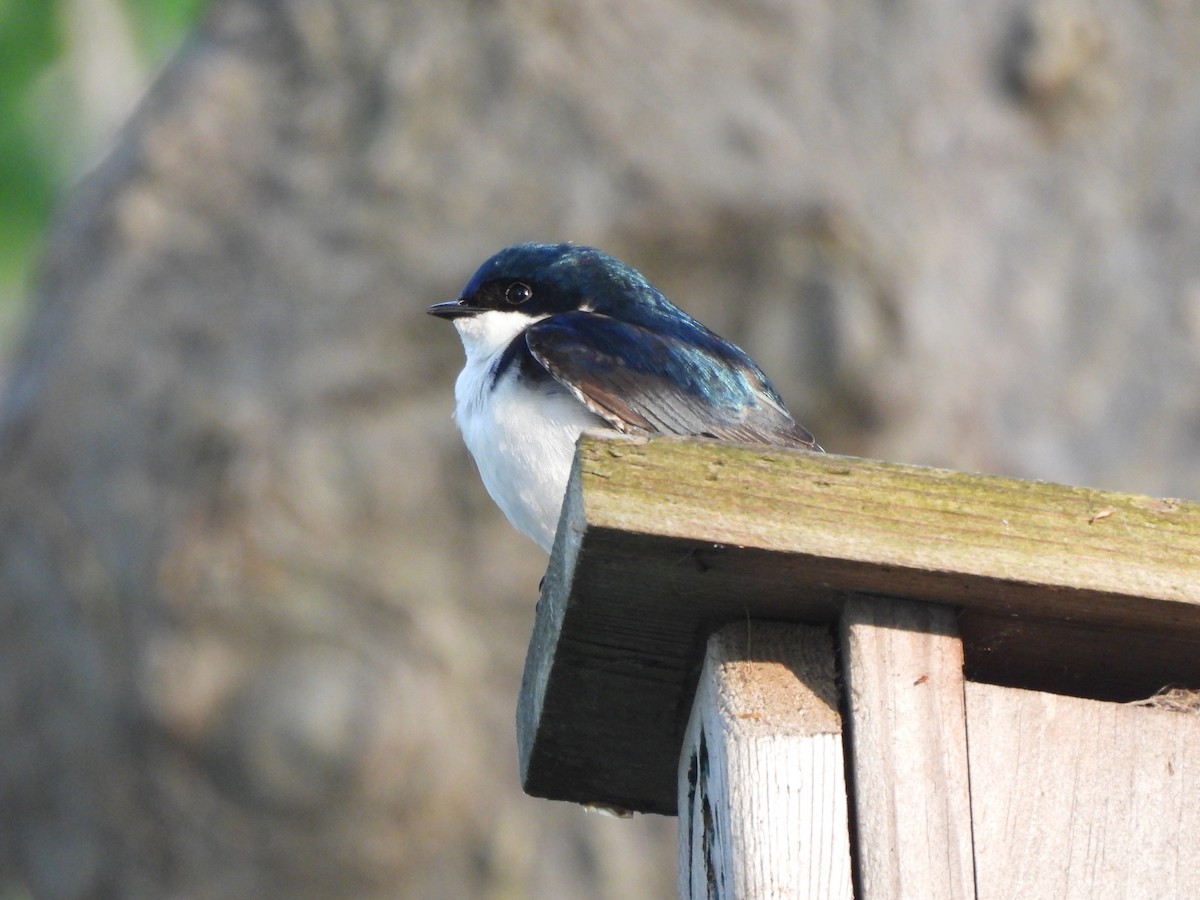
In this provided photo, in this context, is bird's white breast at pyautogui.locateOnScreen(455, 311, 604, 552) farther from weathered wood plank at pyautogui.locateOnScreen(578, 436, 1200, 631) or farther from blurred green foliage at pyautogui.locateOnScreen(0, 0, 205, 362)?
blurred green foliage at pyautogui.locateOnScreen(0, 0, 205, 362)

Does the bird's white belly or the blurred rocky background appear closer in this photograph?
the bird's white belly

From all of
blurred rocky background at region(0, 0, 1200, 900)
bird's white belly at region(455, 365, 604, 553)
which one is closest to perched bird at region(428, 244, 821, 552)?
bird's white belly at region(455, 365, 604, 553)

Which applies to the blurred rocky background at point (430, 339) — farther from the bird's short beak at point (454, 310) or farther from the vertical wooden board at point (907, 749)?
the vertical wooden board at point (907, 749)

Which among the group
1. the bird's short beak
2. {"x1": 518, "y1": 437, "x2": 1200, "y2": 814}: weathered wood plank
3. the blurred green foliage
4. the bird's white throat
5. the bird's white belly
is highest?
the blurred green foliage

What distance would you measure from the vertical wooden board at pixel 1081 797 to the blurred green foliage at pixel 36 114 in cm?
702

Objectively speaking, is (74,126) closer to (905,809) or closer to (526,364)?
(526,364)

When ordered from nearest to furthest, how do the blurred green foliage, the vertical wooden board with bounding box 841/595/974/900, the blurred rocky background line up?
the vertical wooden board with bounding box 841/595/974/900 → the blurred rocky background → the blurred green foliage

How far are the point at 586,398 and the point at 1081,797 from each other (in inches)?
28.6

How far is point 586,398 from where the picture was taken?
5.88ft

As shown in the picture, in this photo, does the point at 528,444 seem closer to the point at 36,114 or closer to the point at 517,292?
the point at 517,292

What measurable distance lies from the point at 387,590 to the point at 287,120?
1521 millimetres

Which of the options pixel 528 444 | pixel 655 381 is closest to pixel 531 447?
pixel 528 444

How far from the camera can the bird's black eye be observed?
2.32 metres

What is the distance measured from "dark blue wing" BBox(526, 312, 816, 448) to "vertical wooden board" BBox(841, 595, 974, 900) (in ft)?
1.80
